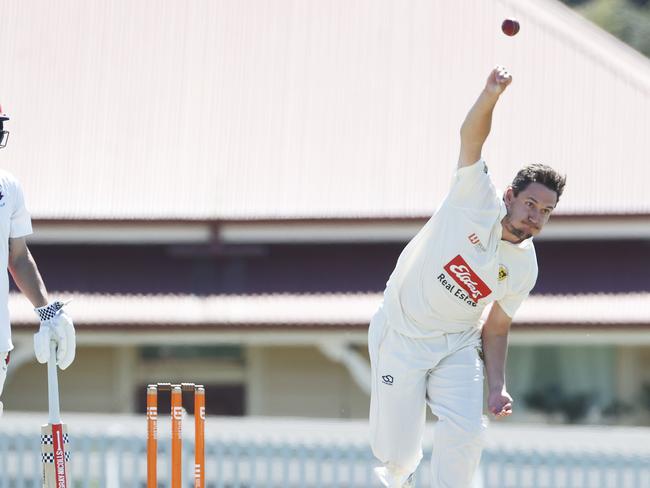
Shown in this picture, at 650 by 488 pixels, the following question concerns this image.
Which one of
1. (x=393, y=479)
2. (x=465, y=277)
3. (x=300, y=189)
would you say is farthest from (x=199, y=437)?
(x=300, y=189)

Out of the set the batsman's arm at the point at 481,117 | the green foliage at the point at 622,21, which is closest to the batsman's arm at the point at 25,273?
the batsman's arm at the point at 481,117

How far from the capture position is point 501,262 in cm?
579

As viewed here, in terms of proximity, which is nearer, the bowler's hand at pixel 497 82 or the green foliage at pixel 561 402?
the bowler's hand at pixel 497 82

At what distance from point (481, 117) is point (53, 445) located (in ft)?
6.83

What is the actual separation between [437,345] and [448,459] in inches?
18.3

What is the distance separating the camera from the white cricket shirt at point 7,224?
5660 mm

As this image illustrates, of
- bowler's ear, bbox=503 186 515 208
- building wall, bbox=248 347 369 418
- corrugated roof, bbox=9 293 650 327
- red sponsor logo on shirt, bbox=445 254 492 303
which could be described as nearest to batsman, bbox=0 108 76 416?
red sponsor logo on shirt, bbox=445 254 492 303

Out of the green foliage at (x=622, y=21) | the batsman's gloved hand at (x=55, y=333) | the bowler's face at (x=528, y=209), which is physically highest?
the green foliage at (x=622, y=21)

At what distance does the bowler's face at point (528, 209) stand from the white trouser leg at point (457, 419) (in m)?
0.55

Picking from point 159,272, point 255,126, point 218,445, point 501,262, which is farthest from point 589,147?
point 501,262

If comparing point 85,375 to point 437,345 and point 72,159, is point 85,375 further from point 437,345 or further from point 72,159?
point 437,345

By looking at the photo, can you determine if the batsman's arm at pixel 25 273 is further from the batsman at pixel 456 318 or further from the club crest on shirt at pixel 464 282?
the club crest on shirt at pixel 464 282

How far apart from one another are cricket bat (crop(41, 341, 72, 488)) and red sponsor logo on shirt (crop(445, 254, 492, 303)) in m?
1.60

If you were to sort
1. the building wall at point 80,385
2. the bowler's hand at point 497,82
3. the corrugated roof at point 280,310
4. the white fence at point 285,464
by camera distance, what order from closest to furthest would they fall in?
the bowler's hand at point 497,82 < the white fence at point 285,464 < the corrugated roof at point 280,310 < the building wall at point 80,385
